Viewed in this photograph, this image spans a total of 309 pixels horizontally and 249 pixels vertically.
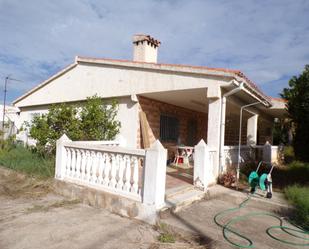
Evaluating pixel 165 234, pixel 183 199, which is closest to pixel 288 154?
pixel 183 199

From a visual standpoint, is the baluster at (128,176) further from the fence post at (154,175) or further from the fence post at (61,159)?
the fence post at (61,159)

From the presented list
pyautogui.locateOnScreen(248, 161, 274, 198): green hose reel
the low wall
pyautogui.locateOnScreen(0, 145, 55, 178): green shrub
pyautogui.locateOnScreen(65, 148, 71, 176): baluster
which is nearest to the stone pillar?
pyautogui.locateOnScreen(248, 161, 274, 198): green hose reel

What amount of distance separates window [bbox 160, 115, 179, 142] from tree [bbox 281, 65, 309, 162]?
4589 millimetres

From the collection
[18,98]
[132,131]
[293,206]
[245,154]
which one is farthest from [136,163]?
[18,98]

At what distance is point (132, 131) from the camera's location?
8992 mm

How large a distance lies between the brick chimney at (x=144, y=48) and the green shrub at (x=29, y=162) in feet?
17.5

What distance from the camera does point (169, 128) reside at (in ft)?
35.7

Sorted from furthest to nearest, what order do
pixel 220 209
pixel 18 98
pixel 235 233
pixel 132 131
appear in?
pixel 18 98 → pixel 132 131 → pixel 220 209 → pixel 235 233

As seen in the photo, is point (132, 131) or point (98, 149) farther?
point (132, 131)

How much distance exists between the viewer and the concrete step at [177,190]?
5.23 metres

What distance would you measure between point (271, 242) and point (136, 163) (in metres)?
2.59

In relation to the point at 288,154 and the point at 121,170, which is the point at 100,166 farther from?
the point at 288,154

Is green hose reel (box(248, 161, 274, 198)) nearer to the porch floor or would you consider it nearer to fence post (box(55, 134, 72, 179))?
the porch floor

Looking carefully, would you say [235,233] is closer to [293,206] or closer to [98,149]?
[293,206]
